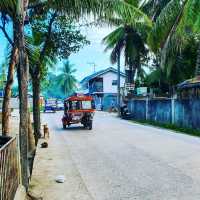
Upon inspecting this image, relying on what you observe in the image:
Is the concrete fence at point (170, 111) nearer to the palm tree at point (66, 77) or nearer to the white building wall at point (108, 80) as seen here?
the white building wall at point (108, 80)

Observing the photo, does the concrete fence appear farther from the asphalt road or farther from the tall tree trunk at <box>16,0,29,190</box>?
the tall tree trunk at <box>16,0,29,190</box>

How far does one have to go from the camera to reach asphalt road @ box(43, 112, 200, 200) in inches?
360

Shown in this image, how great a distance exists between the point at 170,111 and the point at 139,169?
1974cm

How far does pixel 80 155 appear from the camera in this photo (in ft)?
51.5

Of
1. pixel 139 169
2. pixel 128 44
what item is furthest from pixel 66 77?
pixel 139 169

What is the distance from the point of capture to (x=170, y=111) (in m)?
31.5

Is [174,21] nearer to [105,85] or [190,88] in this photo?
[190,88]

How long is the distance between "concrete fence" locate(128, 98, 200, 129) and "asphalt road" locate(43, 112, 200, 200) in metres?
7.03

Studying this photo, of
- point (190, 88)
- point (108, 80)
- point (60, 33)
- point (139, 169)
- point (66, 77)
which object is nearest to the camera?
point (139, 169)

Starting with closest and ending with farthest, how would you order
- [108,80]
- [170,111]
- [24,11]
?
[24,11]
[170,111]
[108,80]

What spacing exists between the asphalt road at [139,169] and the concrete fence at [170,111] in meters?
7.03

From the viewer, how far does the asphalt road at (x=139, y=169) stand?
9148mm

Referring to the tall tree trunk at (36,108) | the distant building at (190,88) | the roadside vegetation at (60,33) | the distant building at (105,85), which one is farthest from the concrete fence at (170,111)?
the distant building at (105,85)

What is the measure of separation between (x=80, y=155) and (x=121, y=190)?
20.9ft
